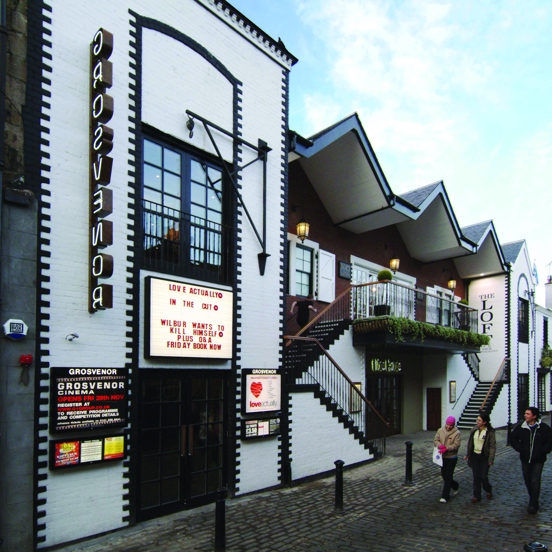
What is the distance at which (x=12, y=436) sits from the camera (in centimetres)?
628

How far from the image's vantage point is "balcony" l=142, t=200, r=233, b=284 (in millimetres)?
8484

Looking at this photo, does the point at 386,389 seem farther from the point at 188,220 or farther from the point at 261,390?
the point at 188,220

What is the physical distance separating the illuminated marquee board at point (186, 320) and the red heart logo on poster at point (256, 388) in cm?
89

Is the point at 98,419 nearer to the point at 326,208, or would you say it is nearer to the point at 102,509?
the point at 102,509

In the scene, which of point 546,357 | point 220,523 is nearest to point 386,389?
point 220,523

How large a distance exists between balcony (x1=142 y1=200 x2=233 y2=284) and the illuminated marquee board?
0.33 m

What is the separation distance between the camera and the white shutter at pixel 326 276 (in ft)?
50.1

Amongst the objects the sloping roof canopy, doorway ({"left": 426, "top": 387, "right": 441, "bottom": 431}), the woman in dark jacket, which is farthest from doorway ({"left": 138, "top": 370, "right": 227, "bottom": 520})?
doorway ({"left": 426, "top": 387, "right": 441, "bottom": 431})

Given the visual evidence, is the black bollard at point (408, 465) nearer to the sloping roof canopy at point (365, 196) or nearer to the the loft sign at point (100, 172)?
the the loft sign at point (100, 172)

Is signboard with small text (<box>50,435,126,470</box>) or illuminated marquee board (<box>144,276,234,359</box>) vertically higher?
illuminated marquee board (<box>144,276,234,359</box>)

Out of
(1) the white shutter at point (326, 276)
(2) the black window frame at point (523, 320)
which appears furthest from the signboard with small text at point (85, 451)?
(2) the black window frame at point (523, 320)

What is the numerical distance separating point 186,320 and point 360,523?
4365 millimetres

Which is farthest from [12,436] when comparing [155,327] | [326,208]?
[326,208]

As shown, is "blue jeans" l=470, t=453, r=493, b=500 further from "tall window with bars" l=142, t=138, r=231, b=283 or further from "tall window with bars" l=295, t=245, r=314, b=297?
"tall window with bars" l=295, t=245, r=314, b=297
